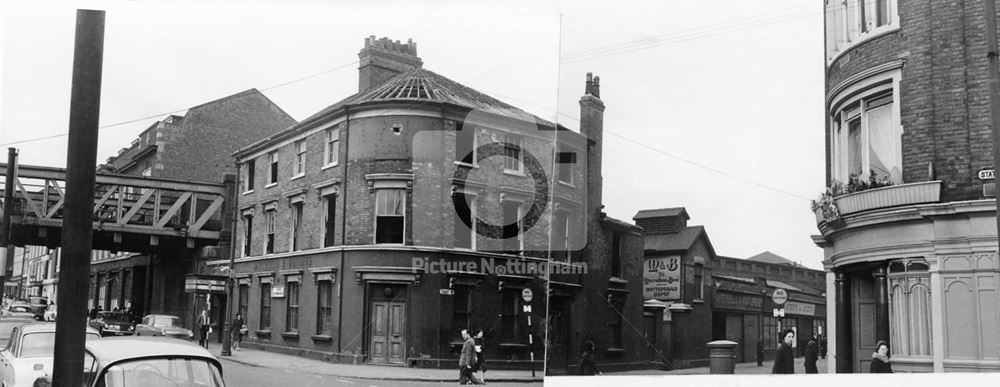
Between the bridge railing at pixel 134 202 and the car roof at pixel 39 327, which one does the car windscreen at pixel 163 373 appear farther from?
the bridge railing at pixel 134 202

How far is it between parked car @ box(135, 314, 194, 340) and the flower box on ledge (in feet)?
15.7

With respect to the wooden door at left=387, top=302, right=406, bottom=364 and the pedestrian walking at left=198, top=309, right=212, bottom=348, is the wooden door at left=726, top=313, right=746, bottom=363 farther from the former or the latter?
the pedestrian walking at left=198, top=309, right=212, bottom=348

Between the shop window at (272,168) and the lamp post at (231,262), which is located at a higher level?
the shop window at (272,168)

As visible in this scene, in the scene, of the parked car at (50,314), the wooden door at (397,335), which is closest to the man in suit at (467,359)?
the wooden door at (397,335)

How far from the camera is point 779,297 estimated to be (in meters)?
4.70

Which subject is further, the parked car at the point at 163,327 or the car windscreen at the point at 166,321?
the car windscreen at the point at 166,321

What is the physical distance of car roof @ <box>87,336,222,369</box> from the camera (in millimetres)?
4551

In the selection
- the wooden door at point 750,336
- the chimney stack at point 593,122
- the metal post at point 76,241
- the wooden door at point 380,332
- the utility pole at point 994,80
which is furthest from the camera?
the wooden door at point 380,332

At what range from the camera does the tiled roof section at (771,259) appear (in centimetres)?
475

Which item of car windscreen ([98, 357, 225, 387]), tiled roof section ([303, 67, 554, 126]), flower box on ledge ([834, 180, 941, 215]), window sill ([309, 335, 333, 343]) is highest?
tiled roof section ([303, 67, 554, 126])

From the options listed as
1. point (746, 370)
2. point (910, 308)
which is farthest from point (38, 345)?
point (910, 308)

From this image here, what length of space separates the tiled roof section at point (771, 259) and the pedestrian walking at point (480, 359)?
233 cm

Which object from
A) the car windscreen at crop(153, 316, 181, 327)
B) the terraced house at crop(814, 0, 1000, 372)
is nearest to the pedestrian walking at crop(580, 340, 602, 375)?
the terraced house at crop(814, 0, 1000, 372)

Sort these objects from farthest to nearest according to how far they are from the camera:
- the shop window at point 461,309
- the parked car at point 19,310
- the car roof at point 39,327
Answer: the shop window at point 461,309 < the parked car at point 19,310 < the car roof at point 39,327
